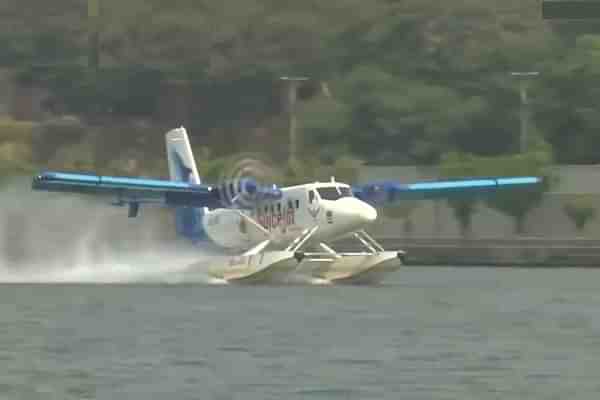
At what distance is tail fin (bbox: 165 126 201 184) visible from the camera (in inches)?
1909

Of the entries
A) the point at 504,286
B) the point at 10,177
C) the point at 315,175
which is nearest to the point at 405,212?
the point at 315,175

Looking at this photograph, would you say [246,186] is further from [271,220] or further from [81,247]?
[81,247]

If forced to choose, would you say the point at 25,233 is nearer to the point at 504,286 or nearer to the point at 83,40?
the point at 504,286

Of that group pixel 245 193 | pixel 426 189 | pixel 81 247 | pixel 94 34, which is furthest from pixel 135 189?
pixel 94 34

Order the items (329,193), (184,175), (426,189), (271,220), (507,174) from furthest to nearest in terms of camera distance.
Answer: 1. (507,174)
2. (184,175)
3. (426,189)
4. (271,220)
5. (329,193)

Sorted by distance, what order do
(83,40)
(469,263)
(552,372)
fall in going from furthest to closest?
1. (83,40)
2. (469,263)
3. (552,372)

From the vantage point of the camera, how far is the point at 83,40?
101000 mm

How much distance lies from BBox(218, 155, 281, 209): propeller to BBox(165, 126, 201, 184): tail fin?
2875 millimetres

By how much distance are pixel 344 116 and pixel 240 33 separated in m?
14.7

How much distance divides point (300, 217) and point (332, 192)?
2.69ft

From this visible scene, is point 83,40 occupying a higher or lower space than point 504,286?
higher

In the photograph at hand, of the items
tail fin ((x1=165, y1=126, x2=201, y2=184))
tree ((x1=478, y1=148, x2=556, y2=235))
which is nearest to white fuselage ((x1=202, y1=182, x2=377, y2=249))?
tail fin ((x1=165, y1=126, x2=201, y2=184))

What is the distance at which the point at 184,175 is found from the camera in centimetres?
4853

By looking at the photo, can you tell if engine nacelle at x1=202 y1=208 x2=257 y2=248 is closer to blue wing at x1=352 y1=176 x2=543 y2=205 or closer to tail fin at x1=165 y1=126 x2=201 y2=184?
tail fin at x1=165 y1=126 x2=201 y2=184
